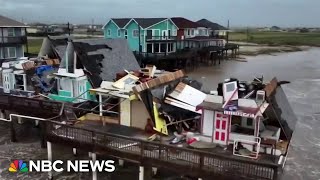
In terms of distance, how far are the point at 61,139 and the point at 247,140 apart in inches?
312

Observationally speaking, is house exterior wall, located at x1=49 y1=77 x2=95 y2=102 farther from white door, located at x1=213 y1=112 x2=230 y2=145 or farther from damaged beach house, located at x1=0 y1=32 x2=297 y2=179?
white door, located at x1=213 y1=112 x2=230 y2=145

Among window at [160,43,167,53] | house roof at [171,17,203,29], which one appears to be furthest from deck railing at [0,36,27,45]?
house roof at [171,17,203,29]

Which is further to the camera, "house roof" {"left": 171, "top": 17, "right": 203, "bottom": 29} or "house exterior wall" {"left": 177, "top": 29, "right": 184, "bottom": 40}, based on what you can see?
"house roof" {"left": 171, "top": 17, "right": 203, "bottom": 29}

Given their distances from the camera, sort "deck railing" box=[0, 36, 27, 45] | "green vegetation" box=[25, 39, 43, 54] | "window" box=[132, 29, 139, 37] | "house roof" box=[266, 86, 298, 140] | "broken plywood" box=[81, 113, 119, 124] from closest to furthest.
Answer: "house roof" box=[266, 86, 298, 140]
"broken plywood" box=[81, 113, 119, 124]
"deck railing" box=[0, 36, 27, 45]
"window" box=[132, 29, 139, 37]
"green vegetation" box=[25, 39, 43, 54]

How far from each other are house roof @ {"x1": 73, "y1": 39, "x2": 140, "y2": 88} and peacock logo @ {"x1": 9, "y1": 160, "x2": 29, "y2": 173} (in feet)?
18.7

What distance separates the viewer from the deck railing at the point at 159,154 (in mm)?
11547

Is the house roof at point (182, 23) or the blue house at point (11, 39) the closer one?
the blue house at point (11, 39)

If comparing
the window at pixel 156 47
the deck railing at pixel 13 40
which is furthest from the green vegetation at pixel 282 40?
the deck railing at pixel 13 40

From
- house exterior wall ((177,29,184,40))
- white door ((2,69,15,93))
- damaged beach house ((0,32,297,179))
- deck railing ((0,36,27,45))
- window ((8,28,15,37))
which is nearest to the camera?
damaged beach house ((0,32,297,179))

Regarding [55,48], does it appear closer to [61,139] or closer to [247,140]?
[61,139]

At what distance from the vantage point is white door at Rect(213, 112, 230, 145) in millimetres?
13586

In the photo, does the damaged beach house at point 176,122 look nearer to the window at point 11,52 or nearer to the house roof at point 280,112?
the house roof at point 280,112

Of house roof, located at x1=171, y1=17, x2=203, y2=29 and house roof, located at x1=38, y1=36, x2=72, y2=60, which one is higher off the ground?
house roof, located at x1=171, y1=17, x2=203, y2=29

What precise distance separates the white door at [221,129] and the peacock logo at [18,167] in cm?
1010
